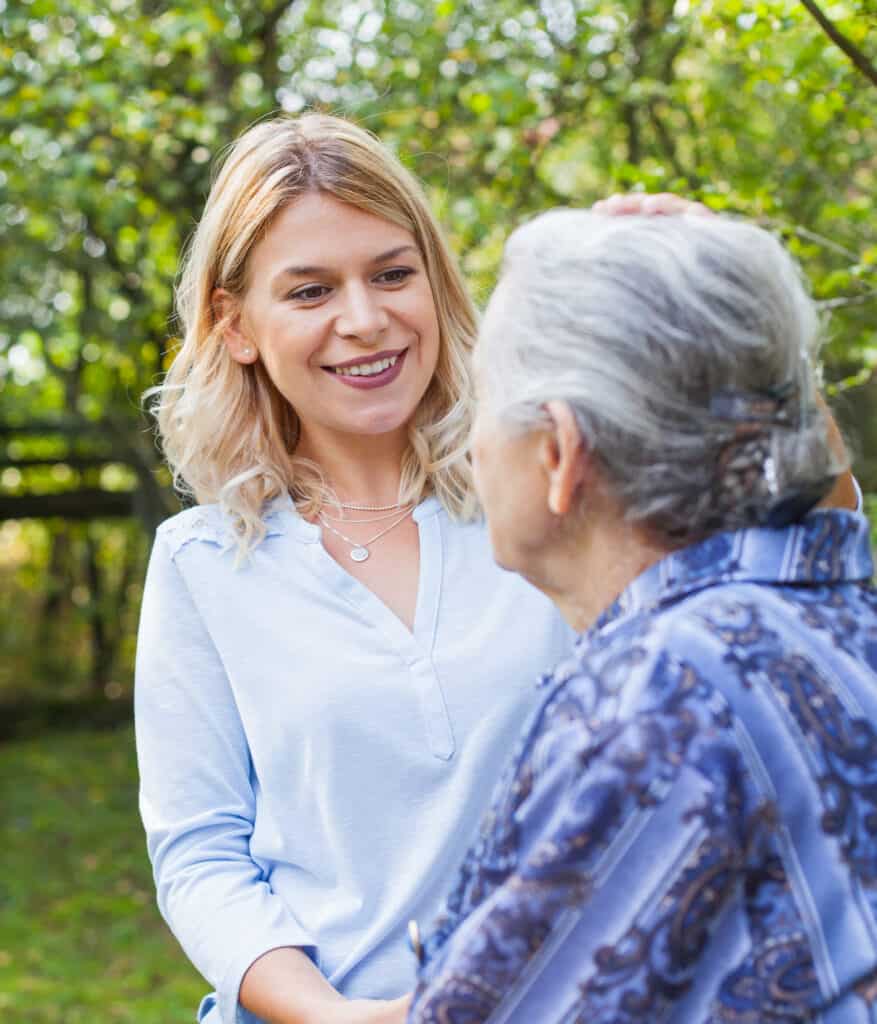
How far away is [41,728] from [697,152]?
223 inches

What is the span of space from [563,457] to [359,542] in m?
0.82

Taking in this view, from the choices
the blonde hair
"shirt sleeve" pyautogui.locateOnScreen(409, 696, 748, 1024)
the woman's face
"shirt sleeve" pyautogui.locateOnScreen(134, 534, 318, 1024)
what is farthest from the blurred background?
"shirt sleeve" pyautogui.locateOnScreen(409, 696, 748, 1024)

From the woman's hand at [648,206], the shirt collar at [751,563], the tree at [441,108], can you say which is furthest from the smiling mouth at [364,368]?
the tree at [441,108]

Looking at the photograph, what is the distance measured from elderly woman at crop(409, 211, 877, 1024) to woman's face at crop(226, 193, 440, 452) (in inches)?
25.7

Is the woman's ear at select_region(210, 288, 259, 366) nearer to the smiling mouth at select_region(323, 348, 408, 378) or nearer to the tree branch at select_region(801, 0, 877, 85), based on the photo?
the smiling mouth at select_region(323, 348, 408, 378)

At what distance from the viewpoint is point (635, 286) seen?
1.29m

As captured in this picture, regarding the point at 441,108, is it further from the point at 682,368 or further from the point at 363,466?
the point at 682,368

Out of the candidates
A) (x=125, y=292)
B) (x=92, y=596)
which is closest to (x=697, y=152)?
(x=125, y=292)

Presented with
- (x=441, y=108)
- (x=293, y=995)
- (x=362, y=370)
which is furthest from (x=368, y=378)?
(x=441, y=108)

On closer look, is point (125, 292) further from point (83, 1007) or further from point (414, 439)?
point (414, 439)

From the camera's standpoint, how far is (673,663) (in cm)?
120

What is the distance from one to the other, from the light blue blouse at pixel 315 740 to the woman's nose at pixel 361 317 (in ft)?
1.11

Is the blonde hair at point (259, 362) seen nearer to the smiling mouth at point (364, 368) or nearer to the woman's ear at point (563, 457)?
the smiling mouth at point (364, 368)

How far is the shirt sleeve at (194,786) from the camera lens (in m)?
1.87
